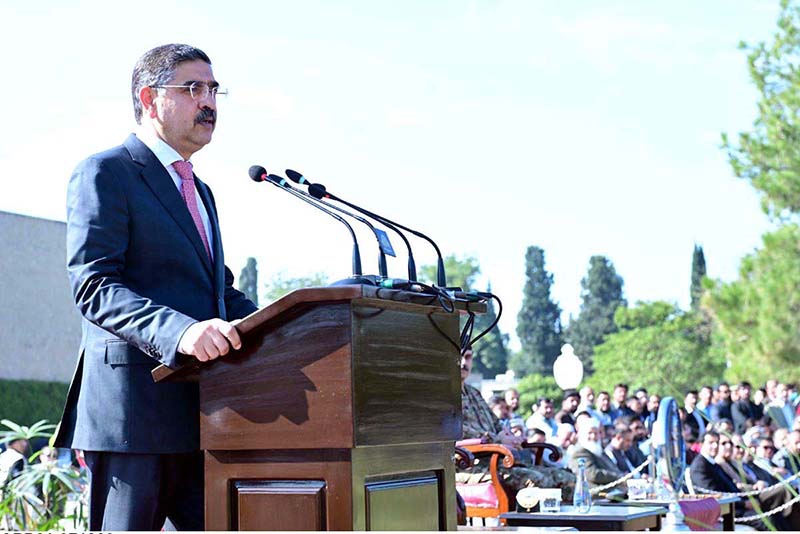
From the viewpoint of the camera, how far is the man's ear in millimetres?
2801

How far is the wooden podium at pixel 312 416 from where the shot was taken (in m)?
2.26

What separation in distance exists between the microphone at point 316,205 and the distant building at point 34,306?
26387mm

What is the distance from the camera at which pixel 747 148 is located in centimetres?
2006

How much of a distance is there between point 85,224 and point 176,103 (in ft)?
1.24

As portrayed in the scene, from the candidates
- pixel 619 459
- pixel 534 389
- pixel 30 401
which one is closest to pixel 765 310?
pixel 619 459

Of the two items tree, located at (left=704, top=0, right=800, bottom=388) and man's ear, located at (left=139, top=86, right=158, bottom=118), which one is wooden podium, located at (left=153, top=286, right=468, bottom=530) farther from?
tree, located at (left=704, top=0, right=800, bottom=388)

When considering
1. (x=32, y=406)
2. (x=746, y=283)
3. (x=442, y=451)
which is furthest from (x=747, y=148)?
(x=442, y=451)

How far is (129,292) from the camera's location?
98.3 inches

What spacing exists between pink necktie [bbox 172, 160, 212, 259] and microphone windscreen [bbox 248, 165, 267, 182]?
202 millimetres

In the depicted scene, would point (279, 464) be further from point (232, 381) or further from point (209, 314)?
point (209, 314)

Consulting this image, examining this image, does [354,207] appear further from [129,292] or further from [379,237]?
[129,292]

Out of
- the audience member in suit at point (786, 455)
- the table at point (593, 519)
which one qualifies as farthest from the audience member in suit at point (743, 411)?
the table at point (593, 519)

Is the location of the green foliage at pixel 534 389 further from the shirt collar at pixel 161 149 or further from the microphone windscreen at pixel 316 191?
the microphone windscreen at pixel 316 191

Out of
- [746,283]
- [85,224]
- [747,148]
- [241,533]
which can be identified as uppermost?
[747,148]
